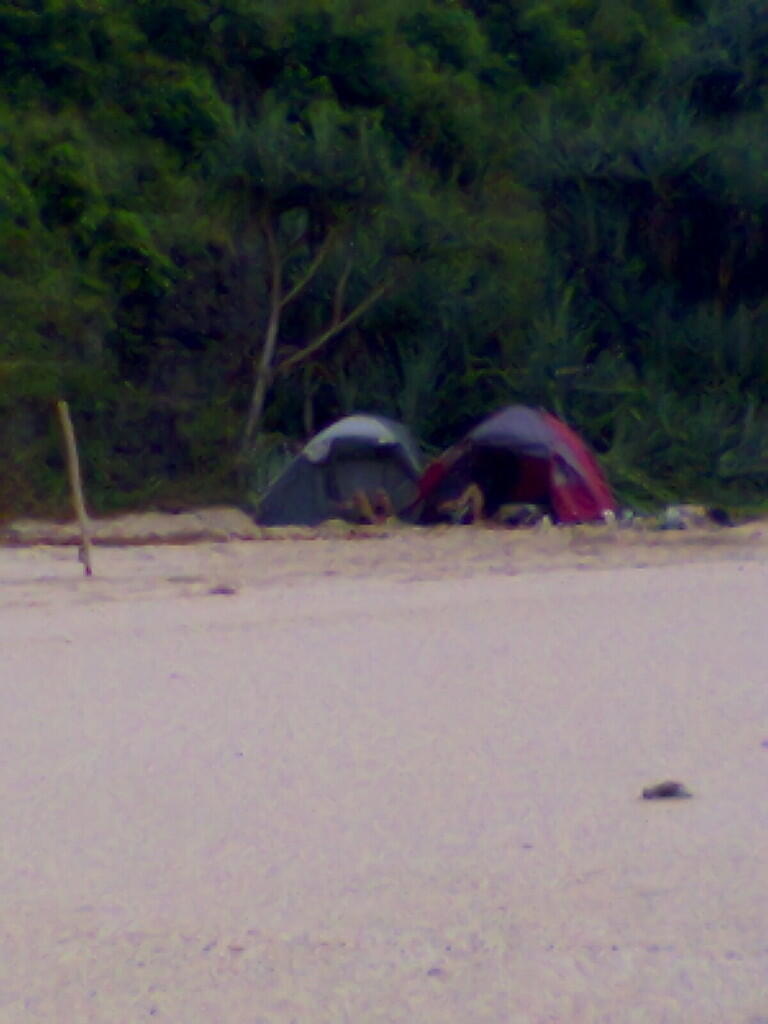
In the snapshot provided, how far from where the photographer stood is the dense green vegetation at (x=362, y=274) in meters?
25.8

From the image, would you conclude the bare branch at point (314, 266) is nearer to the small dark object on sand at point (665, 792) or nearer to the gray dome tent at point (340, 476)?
the gray dome tent at point (340, 476)

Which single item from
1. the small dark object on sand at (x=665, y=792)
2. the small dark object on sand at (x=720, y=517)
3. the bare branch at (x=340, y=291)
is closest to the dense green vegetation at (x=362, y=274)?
the bare branch at (x=340, y=291)

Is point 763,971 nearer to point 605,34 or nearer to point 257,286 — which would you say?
point 257,286

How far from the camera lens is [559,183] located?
27.8m

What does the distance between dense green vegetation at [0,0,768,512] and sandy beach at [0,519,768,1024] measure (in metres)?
14.6

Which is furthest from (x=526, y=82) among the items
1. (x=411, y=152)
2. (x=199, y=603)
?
(x=199, y=603)

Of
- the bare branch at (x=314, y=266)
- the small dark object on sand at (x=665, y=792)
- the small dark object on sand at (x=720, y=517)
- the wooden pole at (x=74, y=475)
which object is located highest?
the small dark object on sand at (x=665, y=792)

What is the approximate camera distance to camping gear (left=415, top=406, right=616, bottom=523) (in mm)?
20781

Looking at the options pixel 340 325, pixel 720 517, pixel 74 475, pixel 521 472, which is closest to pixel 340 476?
pixel 521 472

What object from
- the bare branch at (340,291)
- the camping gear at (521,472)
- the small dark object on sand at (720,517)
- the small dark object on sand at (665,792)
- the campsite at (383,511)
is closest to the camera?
the campsite at (383,511)

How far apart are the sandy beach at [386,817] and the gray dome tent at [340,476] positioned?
10776mm

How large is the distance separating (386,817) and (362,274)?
2192 cm

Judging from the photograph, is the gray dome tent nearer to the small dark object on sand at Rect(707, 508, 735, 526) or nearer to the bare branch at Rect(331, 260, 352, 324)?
the small dark object on sand at Rect(707, 508, 735, 526)

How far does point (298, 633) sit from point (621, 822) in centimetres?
512
